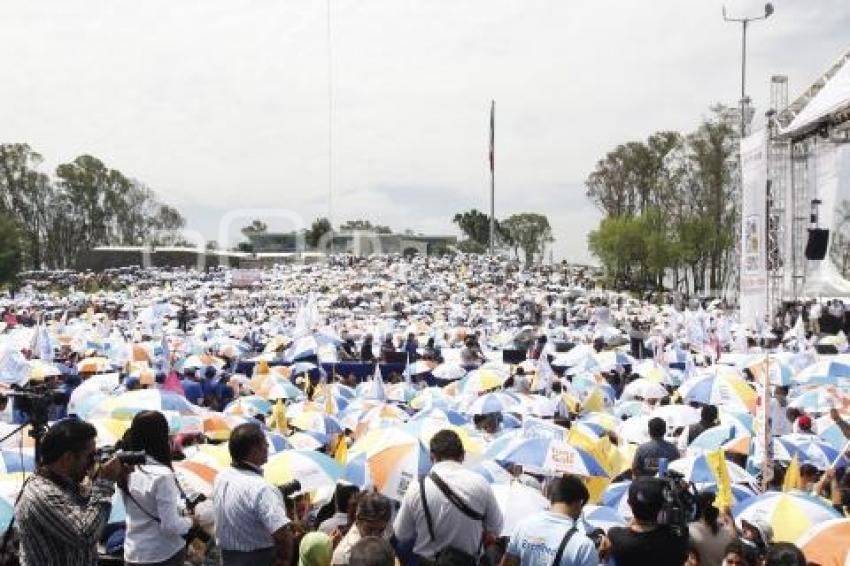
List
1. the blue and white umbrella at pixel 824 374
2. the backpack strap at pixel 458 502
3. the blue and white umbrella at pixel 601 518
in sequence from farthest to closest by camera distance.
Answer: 1. the blue and white umbrella at pixel 824 374
2. the blue and white umbrella at pixel 601 518
3. the backpack strap at pixel 458 502

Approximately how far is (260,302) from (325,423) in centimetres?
3645

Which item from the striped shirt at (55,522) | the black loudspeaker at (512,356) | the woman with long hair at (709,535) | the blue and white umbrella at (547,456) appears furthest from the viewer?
the black loudspeaker at (512,356)

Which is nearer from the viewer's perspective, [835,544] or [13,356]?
[835,544]

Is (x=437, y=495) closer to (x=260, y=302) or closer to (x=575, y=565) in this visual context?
(x=575, y=565)

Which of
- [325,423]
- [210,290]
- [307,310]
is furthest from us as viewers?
[210,290]

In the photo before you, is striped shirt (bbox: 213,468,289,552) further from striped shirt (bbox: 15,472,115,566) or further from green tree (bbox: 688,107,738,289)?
green tree (bbox: 688,107,738,289)

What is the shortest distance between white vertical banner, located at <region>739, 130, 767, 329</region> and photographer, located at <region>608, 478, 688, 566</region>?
22.8 metres

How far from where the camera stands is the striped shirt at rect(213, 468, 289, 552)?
13.3ft

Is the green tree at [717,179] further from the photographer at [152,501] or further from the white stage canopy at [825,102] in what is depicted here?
the photographer at [152,501]

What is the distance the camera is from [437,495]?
165 inches

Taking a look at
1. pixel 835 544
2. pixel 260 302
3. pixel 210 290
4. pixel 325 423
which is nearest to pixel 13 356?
pixel 325 423

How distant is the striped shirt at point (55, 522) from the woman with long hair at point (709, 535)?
9.55 feet

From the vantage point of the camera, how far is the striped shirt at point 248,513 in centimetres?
405

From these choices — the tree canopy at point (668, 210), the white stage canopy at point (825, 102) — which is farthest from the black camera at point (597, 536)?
the tree canopy at point (668, 210)
